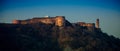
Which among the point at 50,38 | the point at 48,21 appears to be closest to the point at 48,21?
the point at 48,21

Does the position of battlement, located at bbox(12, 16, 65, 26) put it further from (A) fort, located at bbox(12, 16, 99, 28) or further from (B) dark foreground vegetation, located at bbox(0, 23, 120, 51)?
(B) dark foreground vegetation, located at bbox(0, 23, 120, 51)

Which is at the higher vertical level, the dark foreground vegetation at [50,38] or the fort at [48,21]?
the fort at [48,21]

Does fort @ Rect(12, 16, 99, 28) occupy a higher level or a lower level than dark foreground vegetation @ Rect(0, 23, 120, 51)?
higher

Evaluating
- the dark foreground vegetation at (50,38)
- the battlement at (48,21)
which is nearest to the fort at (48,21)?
the battlement at (48,21)

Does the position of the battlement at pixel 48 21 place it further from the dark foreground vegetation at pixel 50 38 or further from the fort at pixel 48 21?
the dark foreground vegetation at pixel 50 38

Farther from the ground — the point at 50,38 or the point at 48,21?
the point at 48,21

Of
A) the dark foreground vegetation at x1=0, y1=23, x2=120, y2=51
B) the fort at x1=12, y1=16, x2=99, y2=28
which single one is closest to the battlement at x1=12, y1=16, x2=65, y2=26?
the fort at x1=12, y1=16, x2=99, y2=28

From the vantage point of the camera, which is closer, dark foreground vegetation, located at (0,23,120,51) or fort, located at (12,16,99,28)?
dark foreground vegetation, located at (0,23,120,51)

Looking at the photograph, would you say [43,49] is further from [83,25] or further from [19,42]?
[83,25]

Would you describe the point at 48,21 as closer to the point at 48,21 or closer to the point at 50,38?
the point at 48,21
